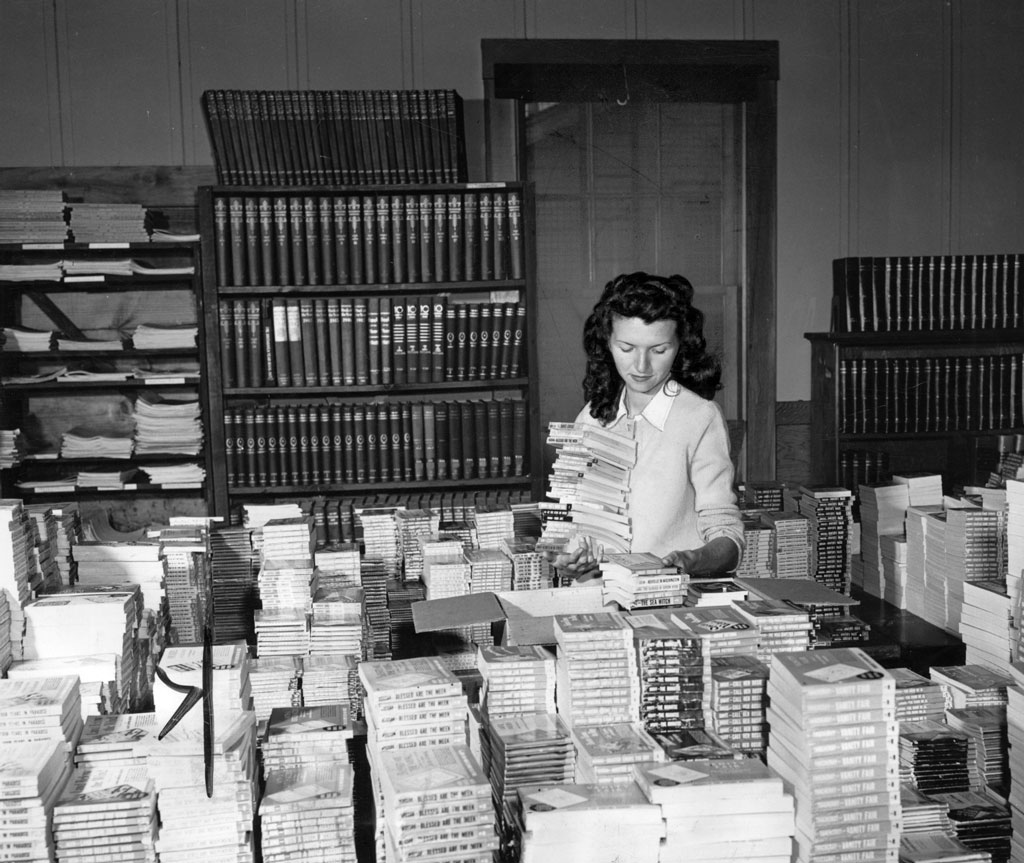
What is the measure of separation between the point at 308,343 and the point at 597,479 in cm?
267

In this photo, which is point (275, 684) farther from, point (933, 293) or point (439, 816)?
point (933, 293)

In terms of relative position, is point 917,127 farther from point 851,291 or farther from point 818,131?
point 851,291

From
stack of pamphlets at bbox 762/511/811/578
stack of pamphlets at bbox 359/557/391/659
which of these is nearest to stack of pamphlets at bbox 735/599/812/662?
stack of pamphlets at bbox 359/557/391/659

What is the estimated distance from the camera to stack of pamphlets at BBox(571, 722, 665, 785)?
4.91 feet

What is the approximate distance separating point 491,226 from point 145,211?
1623 mm

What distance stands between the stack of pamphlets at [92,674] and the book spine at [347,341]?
2.66 meters

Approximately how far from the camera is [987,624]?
3.13m

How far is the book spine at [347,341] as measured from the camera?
192 inches

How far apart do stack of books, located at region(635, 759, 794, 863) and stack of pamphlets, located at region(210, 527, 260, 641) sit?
8.99 feet

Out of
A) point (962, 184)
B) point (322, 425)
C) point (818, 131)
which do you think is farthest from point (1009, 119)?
point (322, 425)

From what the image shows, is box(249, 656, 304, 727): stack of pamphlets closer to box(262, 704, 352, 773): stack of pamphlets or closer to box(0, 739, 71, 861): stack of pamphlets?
box(262, 704, 352, 773): stack of pamphlets

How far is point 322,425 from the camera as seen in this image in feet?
16.1

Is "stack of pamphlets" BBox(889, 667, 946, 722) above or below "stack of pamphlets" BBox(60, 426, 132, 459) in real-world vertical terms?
below

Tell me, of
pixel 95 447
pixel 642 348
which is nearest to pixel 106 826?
pixel 642 348
